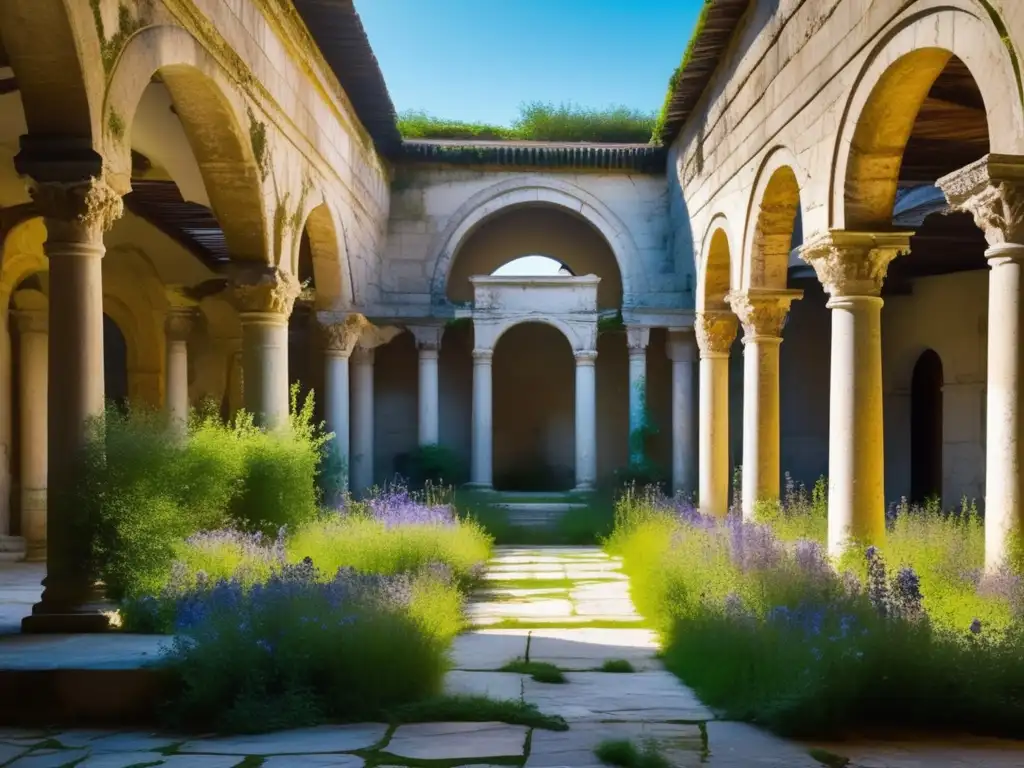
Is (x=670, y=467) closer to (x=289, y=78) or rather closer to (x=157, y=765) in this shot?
(x=289, y=78)

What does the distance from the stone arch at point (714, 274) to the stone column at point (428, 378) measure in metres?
5.25

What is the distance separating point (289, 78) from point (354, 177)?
12.4ft

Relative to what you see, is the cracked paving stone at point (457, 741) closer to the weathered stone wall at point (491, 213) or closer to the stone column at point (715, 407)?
the stone column at point (715, 407)

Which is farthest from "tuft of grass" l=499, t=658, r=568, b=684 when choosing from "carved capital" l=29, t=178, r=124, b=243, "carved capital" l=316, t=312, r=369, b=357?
"carved capital" l=316, t=312, r=369, b=357

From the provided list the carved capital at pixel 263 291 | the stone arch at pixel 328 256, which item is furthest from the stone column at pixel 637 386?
the carved capital at pixel 263 291

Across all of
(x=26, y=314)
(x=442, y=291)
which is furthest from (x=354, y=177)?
(x=26, y=314)

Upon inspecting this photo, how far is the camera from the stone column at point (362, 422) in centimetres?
1688

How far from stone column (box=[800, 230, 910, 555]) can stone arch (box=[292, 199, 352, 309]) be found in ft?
22.7

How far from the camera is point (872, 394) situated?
862 cm

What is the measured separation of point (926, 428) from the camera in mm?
18469

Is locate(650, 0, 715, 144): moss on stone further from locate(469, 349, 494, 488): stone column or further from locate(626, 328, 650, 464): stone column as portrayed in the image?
locate(469, 349, 494, 488): stone column

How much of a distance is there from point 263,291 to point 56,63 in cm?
486

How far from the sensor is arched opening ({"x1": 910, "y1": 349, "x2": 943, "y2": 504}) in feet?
60.1

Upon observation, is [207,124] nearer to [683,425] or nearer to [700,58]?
[700,58]
